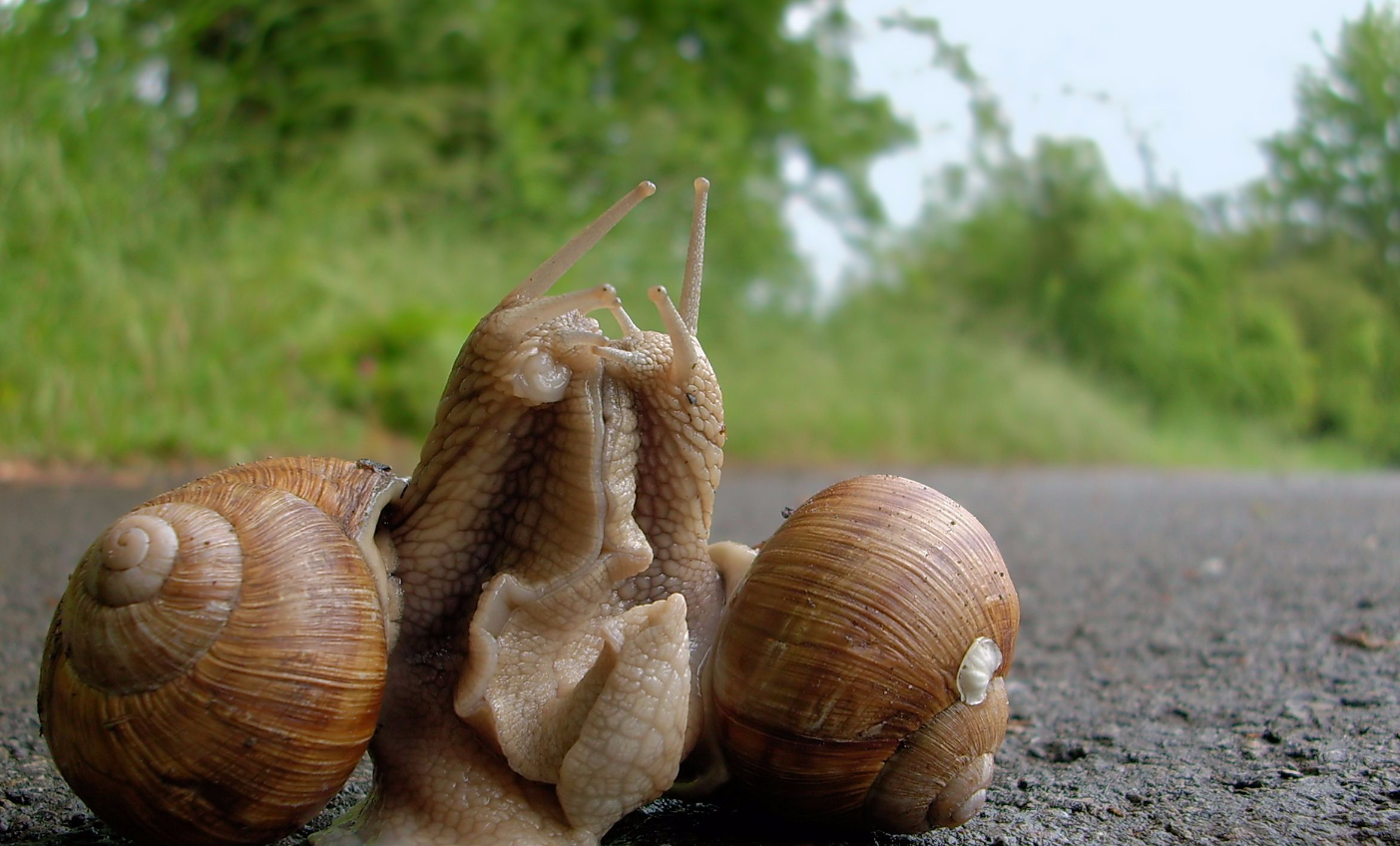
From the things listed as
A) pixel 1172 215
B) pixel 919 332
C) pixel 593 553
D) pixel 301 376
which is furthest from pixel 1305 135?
pixel 593 553

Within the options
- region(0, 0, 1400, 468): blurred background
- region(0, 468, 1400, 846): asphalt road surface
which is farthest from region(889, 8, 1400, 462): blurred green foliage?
region(0, 468, 1400, 846): asphalt road surface

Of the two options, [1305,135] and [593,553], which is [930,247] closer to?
[1305,135]

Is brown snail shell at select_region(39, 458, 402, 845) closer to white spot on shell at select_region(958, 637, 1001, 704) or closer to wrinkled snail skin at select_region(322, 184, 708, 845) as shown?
wrinkled snail skin at select_region(322, 184, 708, 845)

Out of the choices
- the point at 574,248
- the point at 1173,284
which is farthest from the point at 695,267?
the point at 1173,284

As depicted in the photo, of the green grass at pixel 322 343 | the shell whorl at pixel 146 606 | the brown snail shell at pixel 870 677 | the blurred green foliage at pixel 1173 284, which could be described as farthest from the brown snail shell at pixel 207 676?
the blurred green foliage at pixel 1173 284

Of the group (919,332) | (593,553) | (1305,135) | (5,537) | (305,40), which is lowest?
(5,537)

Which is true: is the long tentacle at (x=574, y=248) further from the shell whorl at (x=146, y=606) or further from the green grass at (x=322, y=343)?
the shell whorl at (x=146, y=606)
